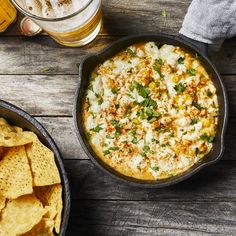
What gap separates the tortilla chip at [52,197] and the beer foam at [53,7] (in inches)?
34.3

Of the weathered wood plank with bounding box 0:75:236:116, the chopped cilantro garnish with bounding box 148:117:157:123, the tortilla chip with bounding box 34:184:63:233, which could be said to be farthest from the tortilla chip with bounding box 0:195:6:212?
the chopped cilantro garnish with bounding box 148:117:157:123

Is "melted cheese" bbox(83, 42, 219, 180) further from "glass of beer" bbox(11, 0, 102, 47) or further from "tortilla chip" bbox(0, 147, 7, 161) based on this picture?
"tortilla chip" bbox(0, 147, 7, 161)

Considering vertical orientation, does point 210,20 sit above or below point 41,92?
above

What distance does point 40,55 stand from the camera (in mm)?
2969

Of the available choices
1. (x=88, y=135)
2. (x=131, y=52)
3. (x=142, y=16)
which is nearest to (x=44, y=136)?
(x=88, y=135)

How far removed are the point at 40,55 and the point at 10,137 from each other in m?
0.56

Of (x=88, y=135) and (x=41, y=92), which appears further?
(x=41, y=92)

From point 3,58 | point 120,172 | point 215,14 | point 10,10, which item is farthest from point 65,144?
point 215,14

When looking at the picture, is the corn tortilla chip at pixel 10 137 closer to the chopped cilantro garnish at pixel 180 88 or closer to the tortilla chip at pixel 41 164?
the tortilla chip at pixel 41 164

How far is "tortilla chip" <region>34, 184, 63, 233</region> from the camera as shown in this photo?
2633mm

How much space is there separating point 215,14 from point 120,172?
934 millimetres

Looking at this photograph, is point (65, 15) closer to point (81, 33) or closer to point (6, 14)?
point (81, 33)

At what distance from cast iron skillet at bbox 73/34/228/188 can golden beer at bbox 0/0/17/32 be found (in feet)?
1.80

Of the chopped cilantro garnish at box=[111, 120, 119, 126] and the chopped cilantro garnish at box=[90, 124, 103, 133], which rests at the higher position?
the chopped cilantro garnish at box=[111, 120, 119, 126]
